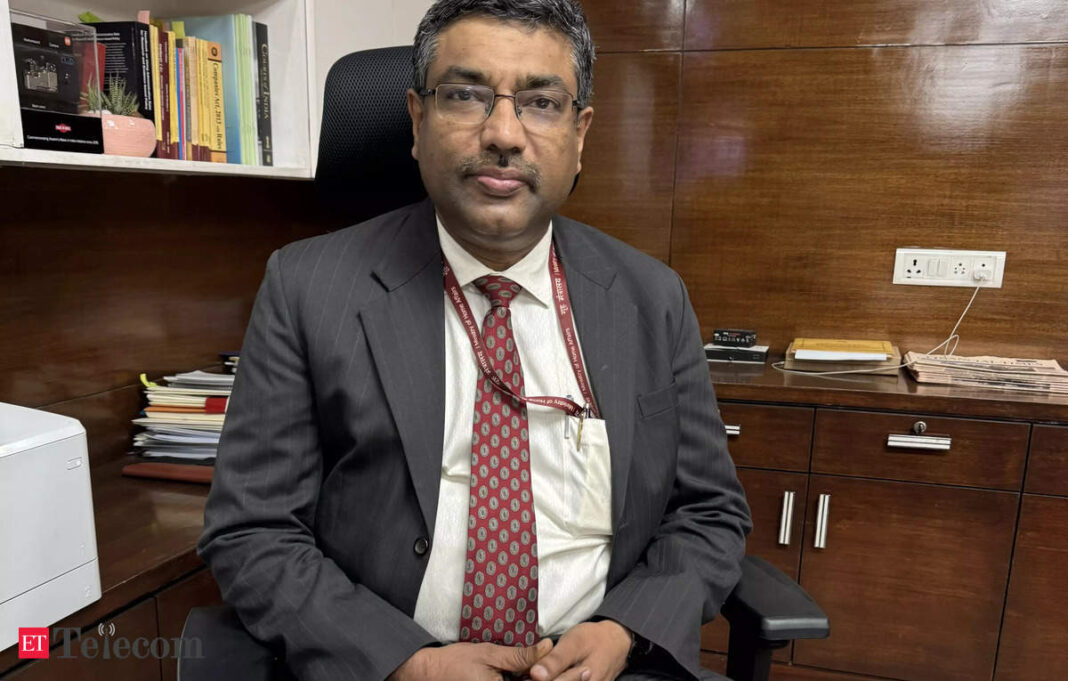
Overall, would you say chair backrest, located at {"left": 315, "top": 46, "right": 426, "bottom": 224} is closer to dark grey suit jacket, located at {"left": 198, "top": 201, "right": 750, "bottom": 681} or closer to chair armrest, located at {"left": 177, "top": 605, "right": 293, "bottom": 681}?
dark grey suit jacket, located at {"left": 198, "top": 201, "right": 750, "bottom": 681}

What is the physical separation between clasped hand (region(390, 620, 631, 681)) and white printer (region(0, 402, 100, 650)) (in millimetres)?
497

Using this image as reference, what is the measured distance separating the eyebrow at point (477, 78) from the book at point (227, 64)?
28.4 inches

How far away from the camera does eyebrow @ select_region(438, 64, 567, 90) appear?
1.08 meters

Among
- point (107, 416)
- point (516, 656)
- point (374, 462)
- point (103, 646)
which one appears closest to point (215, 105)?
point (107, 416)

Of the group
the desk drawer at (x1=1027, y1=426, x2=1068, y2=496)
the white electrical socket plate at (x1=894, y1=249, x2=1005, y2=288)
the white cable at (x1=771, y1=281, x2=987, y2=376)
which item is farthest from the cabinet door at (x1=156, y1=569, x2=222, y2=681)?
the white electrical socket plate at (x1=894, y1=249, x2=1005, y2=288)

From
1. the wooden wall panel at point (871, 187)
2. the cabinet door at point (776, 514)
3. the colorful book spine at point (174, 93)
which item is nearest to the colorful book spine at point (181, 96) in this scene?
the colorful book spine at point (174, 93)

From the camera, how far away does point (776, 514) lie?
2.01 meters

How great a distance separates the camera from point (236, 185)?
6.41 ft

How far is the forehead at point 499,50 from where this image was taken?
107 centimetres

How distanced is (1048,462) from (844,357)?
0.52 m

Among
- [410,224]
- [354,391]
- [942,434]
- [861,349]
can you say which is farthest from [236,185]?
[942,434]

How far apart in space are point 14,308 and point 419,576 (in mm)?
987

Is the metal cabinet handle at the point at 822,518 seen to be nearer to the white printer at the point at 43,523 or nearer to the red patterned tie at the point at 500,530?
the red patterned tie at the point at 500,530

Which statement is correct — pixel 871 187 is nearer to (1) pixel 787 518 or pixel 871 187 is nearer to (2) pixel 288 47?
Result: (1) pixel 787 518
